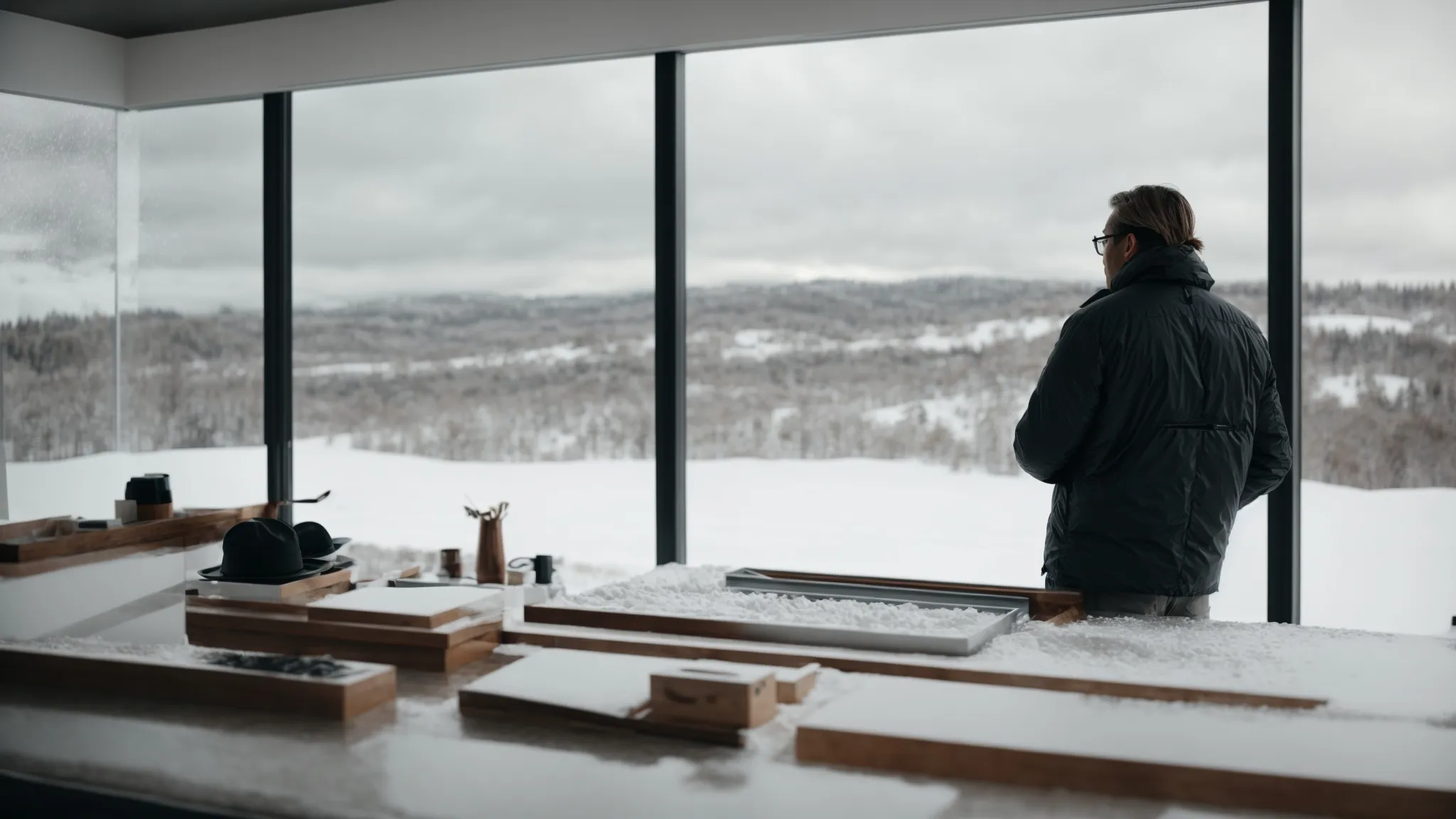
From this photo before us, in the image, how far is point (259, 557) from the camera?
6.69 feet

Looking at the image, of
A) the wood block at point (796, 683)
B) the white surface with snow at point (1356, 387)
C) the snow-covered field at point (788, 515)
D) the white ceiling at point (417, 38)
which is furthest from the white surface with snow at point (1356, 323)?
the wood block at point (796, 683)

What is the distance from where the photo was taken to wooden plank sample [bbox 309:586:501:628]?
1.75 meters

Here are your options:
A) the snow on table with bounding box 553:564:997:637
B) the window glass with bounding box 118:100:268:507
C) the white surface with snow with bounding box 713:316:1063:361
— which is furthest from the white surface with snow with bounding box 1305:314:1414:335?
the window glass with bounding box 118:100:268:507

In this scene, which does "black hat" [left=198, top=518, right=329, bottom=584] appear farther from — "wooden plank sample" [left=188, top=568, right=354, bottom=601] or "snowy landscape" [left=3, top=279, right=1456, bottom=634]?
"snowy landscape" [left=3, top=279, right=1456, bottom=634]

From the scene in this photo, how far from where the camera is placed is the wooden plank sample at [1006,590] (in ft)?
6.96

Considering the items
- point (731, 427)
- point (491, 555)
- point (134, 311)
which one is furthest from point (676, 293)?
point (134, 311)

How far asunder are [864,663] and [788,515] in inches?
101

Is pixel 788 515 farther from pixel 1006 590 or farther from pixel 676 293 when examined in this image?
pixel 1006 590

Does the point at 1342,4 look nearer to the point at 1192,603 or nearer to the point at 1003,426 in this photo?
the point at 1003,426

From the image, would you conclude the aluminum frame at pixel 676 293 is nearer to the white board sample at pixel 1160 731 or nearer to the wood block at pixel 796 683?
the white board sample at pixel 1160 731

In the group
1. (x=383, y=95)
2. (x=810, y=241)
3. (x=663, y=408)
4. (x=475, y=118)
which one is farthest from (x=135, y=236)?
(x=810, y=241)

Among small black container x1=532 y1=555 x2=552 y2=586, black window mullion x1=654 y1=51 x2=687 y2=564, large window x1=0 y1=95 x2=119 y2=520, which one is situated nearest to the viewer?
small black container x1=532 y1=555 x2=552 y2=586

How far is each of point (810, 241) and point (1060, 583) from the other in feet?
6.61

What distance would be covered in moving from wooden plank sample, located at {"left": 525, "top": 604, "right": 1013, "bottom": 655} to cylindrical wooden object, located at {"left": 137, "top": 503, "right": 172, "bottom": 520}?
3.65ft
